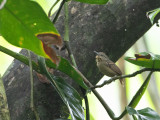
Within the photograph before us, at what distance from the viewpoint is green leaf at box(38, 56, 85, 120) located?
1312mm

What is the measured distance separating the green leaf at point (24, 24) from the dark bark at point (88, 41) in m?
0.37

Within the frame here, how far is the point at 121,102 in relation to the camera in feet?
13.6

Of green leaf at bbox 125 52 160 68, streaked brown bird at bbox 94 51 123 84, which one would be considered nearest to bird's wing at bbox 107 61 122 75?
streaked brown bird at bbox 94 51 123 84

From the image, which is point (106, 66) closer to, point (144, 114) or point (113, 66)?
point (113, 66)

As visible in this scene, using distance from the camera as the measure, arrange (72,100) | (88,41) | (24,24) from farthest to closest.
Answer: (88,41), (72,100), (24,24)

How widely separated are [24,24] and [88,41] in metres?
0.53

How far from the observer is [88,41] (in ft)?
5.65

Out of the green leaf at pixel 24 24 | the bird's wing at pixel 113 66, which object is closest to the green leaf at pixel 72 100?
the green leaf at pixel 24 24

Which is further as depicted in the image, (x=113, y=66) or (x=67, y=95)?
(x=113, y=66)

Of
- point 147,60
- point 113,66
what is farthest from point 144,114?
point 113,66

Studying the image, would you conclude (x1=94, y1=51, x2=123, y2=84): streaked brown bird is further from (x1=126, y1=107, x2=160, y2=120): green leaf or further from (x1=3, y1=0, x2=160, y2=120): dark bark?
(x1=126, y1=107, x2=160, y2=120): green leaf

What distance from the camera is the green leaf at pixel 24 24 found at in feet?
3.97

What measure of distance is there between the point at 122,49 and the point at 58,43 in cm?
64

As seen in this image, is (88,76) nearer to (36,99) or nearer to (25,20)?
(36,99)
